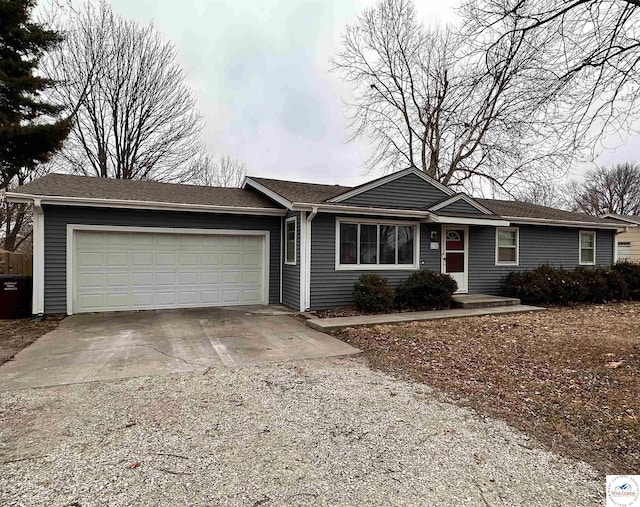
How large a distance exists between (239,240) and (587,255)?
489 inches

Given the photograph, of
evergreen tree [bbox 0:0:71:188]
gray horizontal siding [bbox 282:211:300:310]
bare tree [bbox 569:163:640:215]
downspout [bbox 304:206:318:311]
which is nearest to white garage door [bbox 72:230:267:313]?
gray horizontal siding [bbox 282:211:300:310]

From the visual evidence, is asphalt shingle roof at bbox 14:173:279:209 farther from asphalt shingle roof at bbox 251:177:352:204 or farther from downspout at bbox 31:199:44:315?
downspout at bbox 31:199:44:315

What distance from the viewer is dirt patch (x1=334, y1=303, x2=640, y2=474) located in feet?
10.5

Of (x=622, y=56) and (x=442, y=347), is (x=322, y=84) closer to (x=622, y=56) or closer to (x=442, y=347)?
(x=622, y=56)

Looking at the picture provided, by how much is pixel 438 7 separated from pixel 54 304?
950cm

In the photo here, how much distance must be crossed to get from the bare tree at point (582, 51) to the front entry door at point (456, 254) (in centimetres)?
530

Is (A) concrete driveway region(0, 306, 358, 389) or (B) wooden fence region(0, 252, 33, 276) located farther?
(B) wooden fence region(0, 252, 33, 276)

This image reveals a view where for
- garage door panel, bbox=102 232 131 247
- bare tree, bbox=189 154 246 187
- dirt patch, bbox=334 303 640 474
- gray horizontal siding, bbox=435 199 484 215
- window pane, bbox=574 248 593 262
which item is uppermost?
bare tree, bbox=189 154 246 187

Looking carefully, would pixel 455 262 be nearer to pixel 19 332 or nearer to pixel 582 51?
pixel 582 51

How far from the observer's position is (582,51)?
5367 millimetres

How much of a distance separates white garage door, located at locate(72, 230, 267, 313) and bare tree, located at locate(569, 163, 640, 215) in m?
38.4

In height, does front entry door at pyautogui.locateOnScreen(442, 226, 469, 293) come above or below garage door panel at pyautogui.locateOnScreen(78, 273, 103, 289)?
above

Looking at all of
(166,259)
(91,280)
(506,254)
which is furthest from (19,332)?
(506,254)

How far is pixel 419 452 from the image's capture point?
2.87 metres
